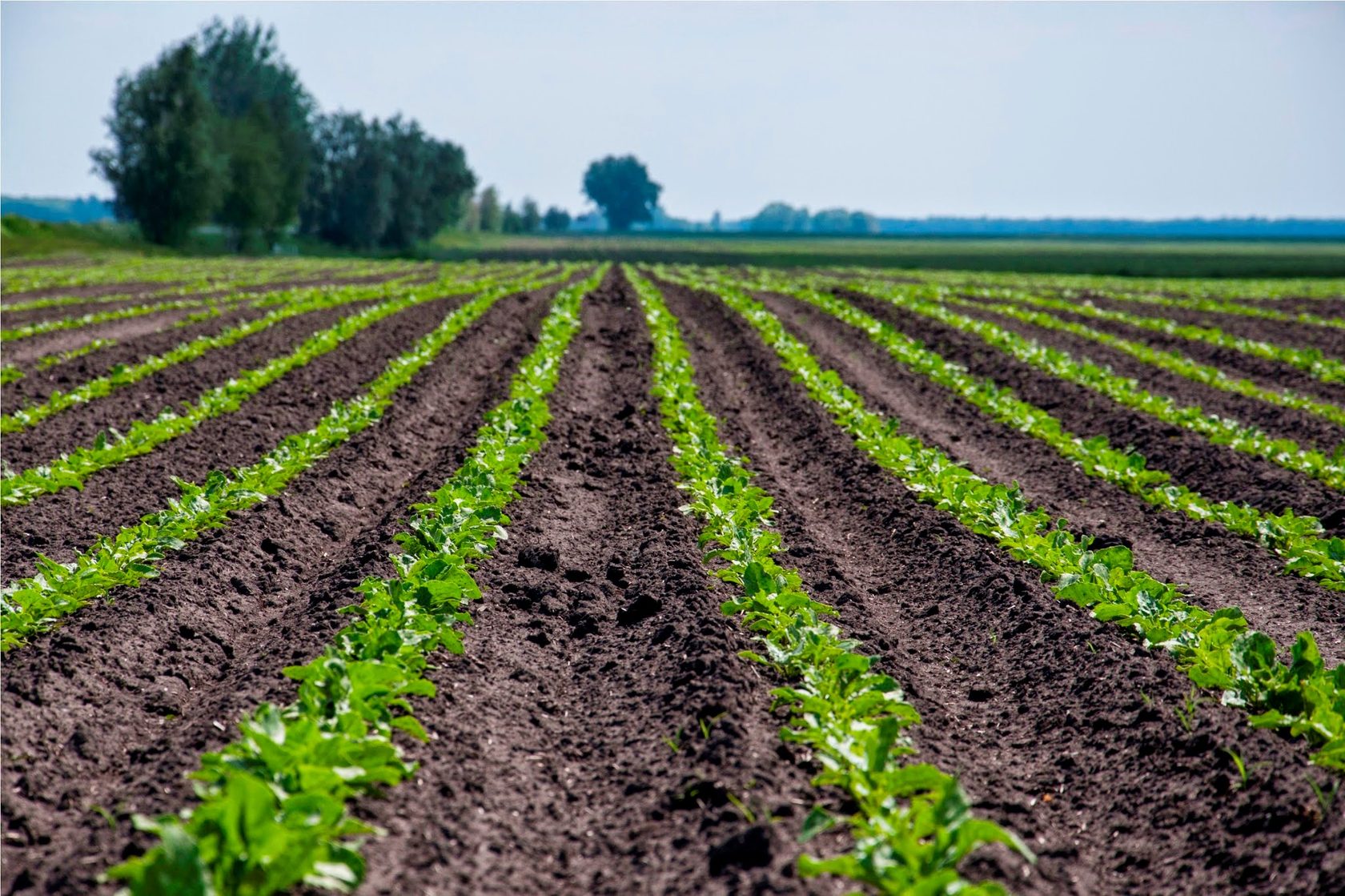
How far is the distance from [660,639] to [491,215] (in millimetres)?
151593

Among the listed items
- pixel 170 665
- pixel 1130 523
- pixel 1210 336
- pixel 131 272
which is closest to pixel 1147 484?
pixel 1130 523

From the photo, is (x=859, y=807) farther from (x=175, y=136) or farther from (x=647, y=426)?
(x=175, y=136)

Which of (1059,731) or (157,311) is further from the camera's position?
(157,311)

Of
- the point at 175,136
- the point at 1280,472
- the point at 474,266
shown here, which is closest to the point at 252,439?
the point at 1280,472

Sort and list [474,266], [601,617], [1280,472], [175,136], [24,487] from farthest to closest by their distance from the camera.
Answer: [175,136] → [474,266] → [1280,472] → [24,487] → [601,617]

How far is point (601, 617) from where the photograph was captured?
6.73 metres

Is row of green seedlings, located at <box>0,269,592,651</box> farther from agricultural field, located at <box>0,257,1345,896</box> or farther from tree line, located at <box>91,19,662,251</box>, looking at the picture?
tree line, located at <box>91,19,662,251</box>

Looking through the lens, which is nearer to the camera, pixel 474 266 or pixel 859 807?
pixel 859 807

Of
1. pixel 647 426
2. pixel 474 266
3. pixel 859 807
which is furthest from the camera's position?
pixel 474 266

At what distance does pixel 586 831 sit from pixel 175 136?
68.7 meters

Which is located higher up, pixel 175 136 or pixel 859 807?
pixel 175 136

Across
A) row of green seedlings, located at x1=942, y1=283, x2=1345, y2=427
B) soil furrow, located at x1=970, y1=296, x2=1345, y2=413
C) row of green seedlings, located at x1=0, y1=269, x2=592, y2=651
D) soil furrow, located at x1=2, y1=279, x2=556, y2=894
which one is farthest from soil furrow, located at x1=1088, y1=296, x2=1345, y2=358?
soil furrow, located at x1=2, y1=279, x2=556, y2=894

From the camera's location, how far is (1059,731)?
5535 millimetres

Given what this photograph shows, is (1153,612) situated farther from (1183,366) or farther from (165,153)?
(165,153)
